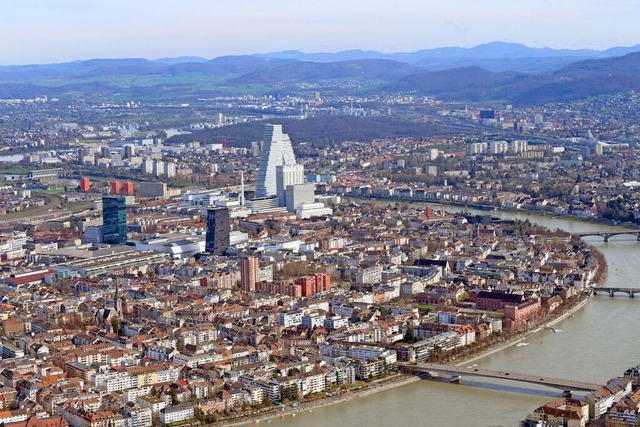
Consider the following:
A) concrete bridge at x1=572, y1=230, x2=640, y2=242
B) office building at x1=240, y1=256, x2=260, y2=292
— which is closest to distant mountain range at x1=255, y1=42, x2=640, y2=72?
concrete bridge at x1=572, y1=230, x2=640, y2=242

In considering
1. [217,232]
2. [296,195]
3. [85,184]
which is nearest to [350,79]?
[85,184]

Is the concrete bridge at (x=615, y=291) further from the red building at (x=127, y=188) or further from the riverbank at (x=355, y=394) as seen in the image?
the red building at (x=127, y=188)

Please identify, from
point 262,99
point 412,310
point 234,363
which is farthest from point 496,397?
point 262,99

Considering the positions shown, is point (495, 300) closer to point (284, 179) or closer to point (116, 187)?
point (284, 179)

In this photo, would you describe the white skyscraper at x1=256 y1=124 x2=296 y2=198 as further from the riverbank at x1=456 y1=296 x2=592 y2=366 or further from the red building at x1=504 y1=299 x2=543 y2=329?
the red building at x1=504 y1=299 x2=543 y2=329

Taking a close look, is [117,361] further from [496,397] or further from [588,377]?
[588,377]

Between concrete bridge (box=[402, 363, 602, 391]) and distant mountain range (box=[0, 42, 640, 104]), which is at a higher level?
distant mountain range (box=[0, 42, 640, 104])

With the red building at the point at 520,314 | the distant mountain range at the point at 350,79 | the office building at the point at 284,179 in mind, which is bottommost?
the red building at the point at 520,314

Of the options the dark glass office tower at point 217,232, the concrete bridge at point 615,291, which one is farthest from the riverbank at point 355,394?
the dark glass office tower at point 217,232

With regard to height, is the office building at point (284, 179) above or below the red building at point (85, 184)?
above
